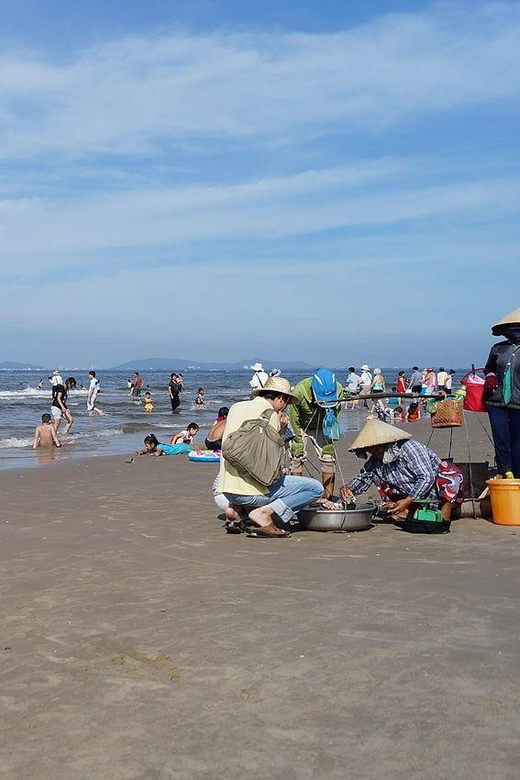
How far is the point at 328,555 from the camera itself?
6.67 meters

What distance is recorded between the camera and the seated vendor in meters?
7.45

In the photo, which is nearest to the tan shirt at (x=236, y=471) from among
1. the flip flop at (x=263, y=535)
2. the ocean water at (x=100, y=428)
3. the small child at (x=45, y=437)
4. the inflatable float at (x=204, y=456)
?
the flip flop at (x=263, y=535)

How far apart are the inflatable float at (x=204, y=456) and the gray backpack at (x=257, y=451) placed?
23.3 ft

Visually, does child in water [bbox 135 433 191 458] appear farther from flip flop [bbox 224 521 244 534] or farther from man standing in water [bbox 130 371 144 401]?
man standing in water [bbox 130 371 144 401]

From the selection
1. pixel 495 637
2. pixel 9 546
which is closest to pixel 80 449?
pixel 9 546

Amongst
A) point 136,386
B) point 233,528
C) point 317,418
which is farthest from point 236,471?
point 136,386

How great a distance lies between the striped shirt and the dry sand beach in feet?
1.44

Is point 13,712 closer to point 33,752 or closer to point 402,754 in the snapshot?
point 33,752

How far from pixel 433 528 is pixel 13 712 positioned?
4.63m

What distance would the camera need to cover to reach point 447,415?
923 cm

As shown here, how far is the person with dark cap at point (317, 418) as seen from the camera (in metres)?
8.64

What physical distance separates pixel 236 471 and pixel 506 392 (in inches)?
109

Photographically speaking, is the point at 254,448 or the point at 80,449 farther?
the point at 80,449

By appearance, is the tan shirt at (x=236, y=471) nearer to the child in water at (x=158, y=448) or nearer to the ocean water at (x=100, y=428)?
the ocean water at (x=100, y=428)
